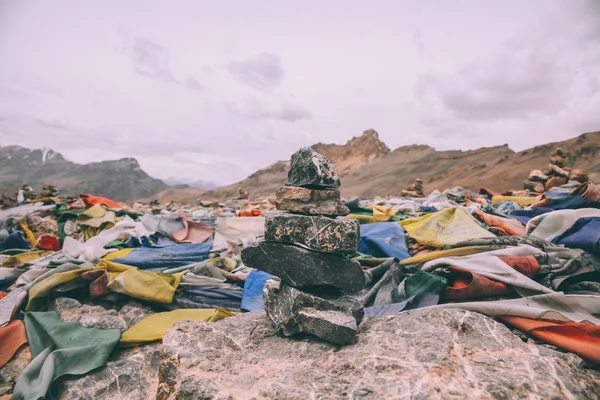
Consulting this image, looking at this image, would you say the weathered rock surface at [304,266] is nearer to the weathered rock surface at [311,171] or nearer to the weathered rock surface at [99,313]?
the weathered rock surface at [311,171]

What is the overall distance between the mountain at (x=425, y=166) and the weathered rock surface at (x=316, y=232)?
22892 mm

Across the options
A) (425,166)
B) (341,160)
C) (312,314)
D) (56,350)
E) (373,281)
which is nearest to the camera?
(312,314)

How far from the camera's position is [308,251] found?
2.55m

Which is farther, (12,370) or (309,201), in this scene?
(12,370)

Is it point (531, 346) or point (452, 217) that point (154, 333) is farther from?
point (452, 217)

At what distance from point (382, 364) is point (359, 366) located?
130 millimetres

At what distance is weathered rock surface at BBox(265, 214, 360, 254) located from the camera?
248cm

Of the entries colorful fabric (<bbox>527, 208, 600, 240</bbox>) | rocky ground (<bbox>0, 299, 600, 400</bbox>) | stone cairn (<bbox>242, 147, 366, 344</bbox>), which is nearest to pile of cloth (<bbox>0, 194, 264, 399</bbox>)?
rocky ground (<bbox>0, 299, 600, 400</bbox>)

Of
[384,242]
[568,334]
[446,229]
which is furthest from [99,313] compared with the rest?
[446,229]

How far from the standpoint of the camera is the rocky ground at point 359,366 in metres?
1.75

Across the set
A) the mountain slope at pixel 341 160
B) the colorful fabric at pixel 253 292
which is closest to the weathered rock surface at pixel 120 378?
the colorful fabric at pixel 253 292

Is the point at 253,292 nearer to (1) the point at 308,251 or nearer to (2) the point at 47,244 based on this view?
(1) the point at 308,251

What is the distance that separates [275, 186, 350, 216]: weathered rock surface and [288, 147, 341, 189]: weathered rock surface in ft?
0.18

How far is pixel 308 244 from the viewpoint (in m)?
2.54
